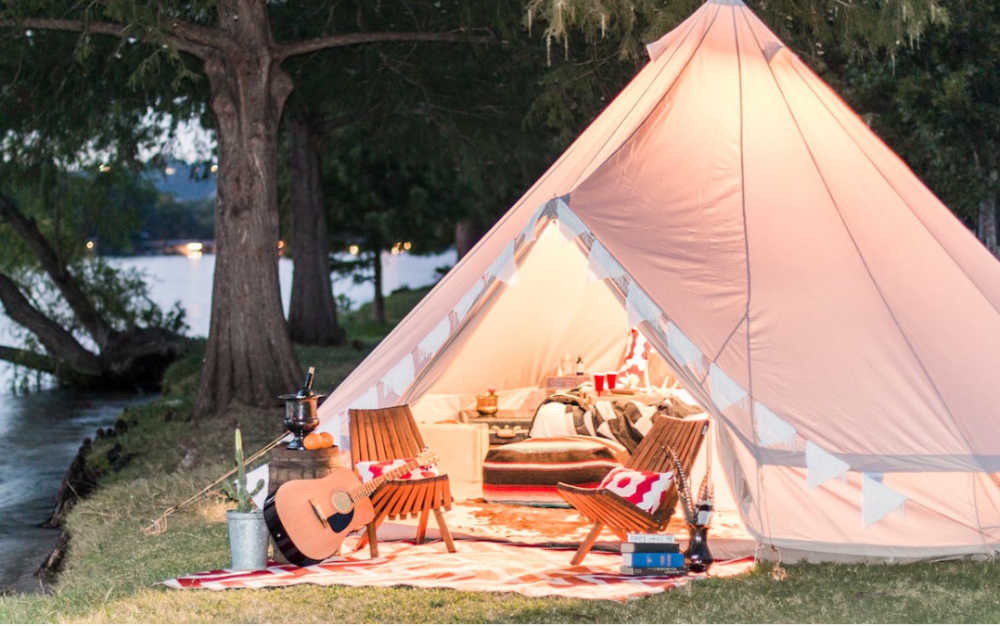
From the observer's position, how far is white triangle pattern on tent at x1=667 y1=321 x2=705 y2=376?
494 cm

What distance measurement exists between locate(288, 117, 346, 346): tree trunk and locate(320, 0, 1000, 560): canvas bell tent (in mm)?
10420

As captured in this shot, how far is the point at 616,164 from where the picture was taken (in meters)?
5.65

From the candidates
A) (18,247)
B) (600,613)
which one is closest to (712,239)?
(600,613)

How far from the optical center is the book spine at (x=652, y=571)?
193 inches

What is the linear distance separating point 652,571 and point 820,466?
0.80 metres

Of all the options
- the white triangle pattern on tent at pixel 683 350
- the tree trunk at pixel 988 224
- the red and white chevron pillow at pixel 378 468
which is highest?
the tree trunk at pixel 988 224

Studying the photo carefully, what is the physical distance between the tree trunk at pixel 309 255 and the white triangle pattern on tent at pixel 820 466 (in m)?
12.4

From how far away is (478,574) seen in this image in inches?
194

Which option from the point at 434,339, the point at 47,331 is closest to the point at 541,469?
the point at 434,339

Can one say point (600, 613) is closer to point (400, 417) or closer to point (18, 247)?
point (400, 417)

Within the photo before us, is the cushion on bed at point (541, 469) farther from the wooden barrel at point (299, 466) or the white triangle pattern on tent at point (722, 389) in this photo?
the white triangle pattern on tent at point (722, 389)

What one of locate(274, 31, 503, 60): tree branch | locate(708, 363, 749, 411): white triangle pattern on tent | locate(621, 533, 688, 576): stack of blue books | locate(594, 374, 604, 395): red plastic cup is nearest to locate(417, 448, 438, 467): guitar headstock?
locate(621, 533, 688, 576): stack of blue books

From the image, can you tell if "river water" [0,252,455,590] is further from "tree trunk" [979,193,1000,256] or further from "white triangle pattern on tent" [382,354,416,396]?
"tree trunk" [979,193,1000,256]

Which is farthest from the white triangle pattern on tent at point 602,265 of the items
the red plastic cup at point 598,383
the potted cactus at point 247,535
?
the red plastic cup at point 598,383
